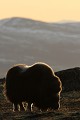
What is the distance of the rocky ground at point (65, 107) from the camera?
806 inches

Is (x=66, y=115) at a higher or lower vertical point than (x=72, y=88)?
higher

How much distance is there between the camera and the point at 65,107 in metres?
25.5

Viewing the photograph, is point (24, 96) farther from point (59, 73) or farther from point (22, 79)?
point (59, 73)

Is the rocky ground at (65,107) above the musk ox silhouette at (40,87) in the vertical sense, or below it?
below

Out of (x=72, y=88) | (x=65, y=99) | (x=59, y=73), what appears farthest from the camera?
(x=59, y=73)

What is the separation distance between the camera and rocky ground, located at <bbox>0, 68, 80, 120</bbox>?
20.5m

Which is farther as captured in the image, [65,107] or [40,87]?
[65,107]

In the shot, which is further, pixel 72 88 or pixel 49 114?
pixel 72 88

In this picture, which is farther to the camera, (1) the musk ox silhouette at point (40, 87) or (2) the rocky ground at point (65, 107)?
(1) the musk ox silhouette at point (40, 87)

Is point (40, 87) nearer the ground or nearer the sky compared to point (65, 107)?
nearer the sky

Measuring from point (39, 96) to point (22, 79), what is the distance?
3.13 ft

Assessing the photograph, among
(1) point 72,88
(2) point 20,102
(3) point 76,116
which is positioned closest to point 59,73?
(1) point 72,88

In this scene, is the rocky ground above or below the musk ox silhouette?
below

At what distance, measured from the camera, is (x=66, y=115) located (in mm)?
20797
